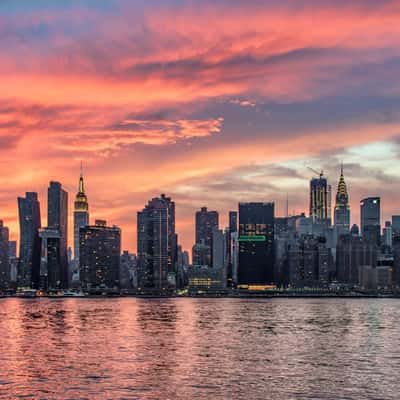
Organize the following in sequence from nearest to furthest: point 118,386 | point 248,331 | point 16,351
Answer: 1. point 118,386
2. point 16,351
3. point 248,331

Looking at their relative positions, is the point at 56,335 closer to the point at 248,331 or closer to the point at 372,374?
the point at 248,331

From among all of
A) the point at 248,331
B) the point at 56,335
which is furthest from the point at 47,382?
the point at 248,331

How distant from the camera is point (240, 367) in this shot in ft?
308

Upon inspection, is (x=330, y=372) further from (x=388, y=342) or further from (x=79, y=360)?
(x=388, y=342)

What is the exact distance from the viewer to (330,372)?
89125 mm

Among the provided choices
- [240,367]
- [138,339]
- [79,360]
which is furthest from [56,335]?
[240,367]

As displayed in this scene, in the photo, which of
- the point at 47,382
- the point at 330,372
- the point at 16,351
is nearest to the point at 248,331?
the point at 16,351

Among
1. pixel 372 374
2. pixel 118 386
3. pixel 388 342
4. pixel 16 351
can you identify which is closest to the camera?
pixel 118 386

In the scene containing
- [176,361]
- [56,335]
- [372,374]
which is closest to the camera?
[372,374]

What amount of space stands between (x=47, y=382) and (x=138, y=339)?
52876mm

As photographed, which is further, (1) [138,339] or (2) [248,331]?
(2) [248,331]

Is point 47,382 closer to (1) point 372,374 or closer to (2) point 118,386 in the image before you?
(2) point 118,386

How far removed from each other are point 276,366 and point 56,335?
6411 centimetres

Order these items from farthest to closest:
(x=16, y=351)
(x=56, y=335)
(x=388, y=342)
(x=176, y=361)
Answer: (x=56, y=335) → (x=388, y=342) → (x=16, y=351) → (x=176, y=361)
